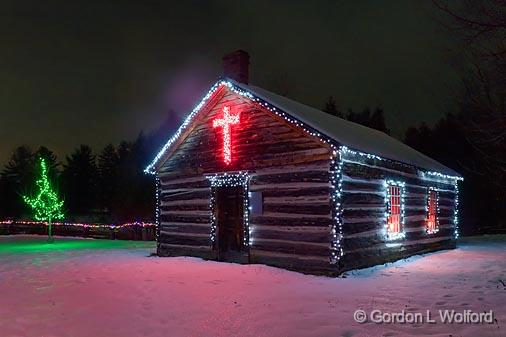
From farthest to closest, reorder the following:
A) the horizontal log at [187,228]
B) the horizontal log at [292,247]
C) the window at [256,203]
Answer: the horizontal log at [187,228] < the window at [256,203] < the horizontal log at [292,247]

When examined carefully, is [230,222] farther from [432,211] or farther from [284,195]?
[432,211]

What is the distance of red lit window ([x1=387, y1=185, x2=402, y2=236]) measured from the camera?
15764mm

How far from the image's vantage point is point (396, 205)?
16.3 metres

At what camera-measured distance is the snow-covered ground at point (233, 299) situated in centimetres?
713

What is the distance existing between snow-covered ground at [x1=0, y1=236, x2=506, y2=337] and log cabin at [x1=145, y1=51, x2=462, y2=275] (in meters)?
0.97

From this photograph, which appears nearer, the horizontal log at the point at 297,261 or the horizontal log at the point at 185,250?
the horizontal log at the point at 297,261

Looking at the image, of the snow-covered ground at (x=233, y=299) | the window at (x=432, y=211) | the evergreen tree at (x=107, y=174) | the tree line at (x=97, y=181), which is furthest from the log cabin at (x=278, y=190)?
the evergreen tree at (x=107, y=174)

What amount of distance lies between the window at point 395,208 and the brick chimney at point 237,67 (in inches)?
254

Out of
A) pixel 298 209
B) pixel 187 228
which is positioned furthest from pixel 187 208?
pixel 298 209

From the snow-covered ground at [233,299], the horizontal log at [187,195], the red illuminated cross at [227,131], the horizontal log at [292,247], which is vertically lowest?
the snow-covered ground at [233,299]

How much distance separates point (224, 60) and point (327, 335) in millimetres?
12342

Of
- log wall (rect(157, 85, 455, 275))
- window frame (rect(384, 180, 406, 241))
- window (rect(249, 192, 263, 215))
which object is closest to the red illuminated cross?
log wall (rect(157, 85, 455, 275))

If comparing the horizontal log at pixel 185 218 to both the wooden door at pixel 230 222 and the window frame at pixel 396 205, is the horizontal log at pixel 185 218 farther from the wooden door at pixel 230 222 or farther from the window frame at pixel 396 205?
the window frame at pixel 396 205

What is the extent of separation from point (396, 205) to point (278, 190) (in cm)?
518
